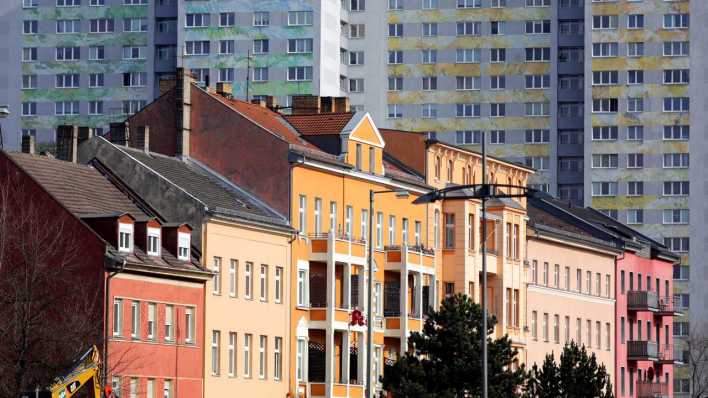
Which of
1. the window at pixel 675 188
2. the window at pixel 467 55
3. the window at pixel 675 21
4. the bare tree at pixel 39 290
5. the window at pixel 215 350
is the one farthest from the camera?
the window at pixel 467 55

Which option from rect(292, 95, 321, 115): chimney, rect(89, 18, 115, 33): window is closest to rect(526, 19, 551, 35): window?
rect(89, 18, 115, 33): window

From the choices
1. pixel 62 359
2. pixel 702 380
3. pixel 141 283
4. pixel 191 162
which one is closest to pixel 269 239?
pixel 191 162

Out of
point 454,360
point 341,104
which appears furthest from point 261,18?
point 454,360

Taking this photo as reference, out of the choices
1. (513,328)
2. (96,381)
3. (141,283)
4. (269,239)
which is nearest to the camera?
(96,381)

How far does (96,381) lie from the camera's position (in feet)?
234

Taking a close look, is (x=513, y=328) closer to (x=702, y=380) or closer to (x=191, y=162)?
(x=191, y=162)

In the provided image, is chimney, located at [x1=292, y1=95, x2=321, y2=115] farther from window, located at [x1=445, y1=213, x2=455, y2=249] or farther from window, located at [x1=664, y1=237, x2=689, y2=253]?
window, located at [x1=664, y1=237, x2=689, y2=253]

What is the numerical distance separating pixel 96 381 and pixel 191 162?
27.4 meters

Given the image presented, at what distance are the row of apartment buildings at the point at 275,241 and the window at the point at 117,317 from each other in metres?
0.08

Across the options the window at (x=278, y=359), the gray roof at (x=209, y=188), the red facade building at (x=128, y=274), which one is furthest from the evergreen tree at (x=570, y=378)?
the red facade building at (x=128, y=274)

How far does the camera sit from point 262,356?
94.2 meters

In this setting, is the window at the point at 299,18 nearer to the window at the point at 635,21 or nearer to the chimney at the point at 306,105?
the window at the point at 635,21

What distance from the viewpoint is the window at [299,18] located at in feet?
606

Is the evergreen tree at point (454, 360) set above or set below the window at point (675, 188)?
below
